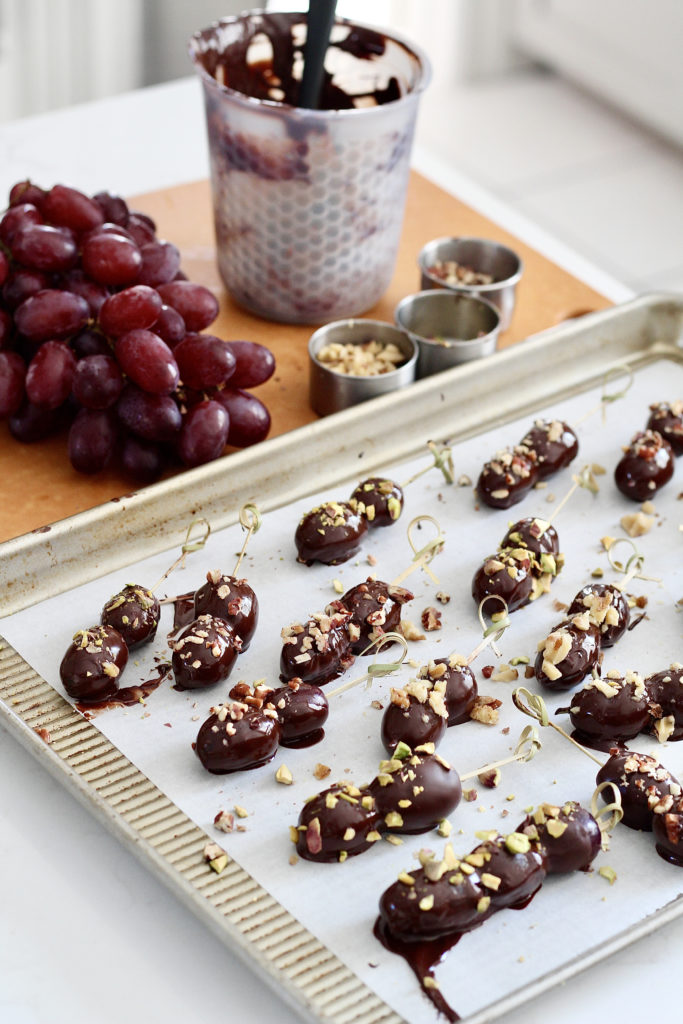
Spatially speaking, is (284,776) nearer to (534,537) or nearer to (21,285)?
(534,537)

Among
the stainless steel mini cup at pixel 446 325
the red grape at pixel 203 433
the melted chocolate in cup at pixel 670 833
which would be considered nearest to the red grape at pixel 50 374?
the red grape at pixel 203 433

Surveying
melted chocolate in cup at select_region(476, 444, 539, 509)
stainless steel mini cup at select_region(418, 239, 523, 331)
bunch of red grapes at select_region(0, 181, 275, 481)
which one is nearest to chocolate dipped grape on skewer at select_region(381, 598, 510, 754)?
melted chocolate in cup at select_region(476, 444, 539, 509)

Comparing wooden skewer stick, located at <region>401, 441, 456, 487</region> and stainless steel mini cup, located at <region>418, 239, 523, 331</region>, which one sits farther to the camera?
stainless steel mini cup, located at <region>418, 239, 523, 331</region>

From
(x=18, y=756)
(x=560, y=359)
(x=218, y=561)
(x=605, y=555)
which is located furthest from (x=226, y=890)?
(x=560, y=359)

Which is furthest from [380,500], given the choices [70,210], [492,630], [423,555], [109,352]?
[70,210]

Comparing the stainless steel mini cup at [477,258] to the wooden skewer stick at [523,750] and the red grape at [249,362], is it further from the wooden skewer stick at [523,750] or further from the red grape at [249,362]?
the wooden skewer stick at [523,750]

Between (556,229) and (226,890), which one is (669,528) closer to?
(226,890)

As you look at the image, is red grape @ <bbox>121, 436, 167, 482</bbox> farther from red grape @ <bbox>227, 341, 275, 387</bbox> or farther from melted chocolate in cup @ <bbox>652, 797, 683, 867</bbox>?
melted chocolate in cup @ <bbox>652, 797, 683, 867</bbox>

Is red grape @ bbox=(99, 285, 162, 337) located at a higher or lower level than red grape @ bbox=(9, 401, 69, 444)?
higher
